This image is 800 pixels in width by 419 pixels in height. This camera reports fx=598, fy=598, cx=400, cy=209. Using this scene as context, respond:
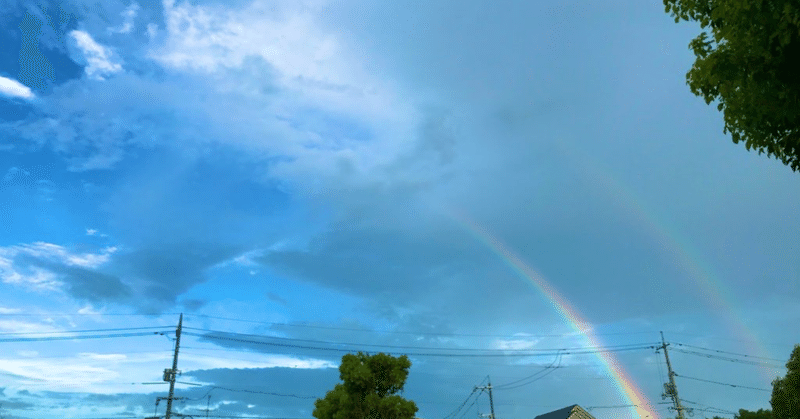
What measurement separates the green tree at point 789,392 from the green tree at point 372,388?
20254 mm

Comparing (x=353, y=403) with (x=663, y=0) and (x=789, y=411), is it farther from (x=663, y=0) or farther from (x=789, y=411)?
(x=663, y=0)

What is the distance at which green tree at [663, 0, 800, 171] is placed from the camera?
805cm

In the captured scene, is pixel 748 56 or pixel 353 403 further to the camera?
pixel 353 403

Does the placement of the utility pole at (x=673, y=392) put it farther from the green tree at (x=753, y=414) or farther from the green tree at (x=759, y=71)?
the green tree at (x=759, y=71)

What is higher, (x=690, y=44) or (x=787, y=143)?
(x=690, y=44)

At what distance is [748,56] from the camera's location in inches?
335

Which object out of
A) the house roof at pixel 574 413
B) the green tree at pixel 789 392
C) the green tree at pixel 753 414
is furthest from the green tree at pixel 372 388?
the green tree at pixel 753 414

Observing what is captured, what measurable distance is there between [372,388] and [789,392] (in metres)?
23.0

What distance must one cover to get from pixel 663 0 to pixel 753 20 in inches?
74.1

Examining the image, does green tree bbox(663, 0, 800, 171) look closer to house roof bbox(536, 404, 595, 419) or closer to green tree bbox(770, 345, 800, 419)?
green tree bbox(770, 345, 800, 419)

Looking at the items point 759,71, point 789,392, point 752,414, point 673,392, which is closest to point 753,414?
point 752,414

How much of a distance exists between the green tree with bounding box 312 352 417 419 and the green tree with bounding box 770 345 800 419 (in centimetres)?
2025

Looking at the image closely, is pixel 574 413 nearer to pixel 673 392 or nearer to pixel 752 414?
pixel 673 392

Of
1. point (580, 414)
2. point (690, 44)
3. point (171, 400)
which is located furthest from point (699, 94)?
point (580, 414)
